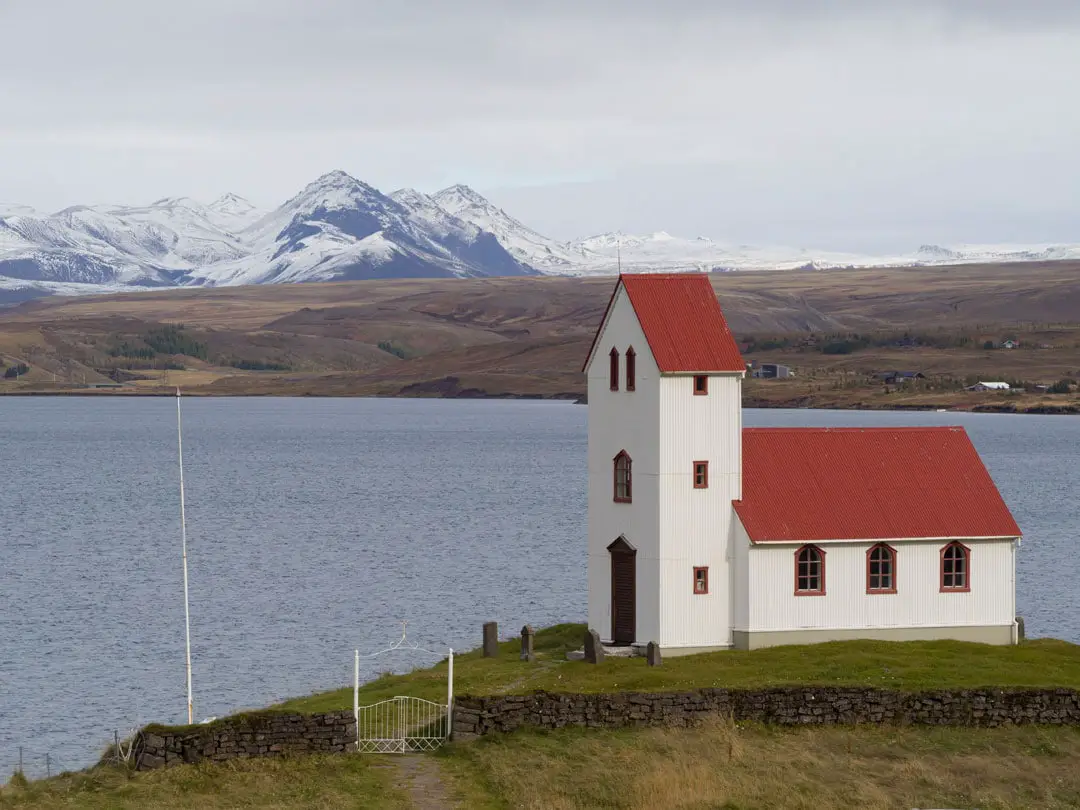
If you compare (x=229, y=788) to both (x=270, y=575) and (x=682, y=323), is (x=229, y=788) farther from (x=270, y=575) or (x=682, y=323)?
(x=270, y=575)

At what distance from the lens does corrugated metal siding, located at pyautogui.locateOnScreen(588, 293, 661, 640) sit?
46.6 m

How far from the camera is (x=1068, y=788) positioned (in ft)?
110

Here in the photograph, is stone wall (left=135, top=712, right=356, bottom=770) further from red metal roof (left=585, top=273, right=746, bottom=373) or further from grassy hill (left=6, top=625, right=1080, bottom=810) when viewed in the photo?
red metal roof (left=585, top=273, right=746, bottom=373)

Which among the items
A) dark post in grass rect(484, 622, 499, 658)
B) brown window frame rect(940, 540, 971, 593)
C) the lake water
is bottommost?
the lake water

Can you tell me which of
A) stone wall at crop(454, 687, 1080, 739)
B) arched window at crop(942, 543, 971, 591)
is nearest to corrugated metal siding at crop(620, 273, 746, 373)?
arched window at crop(942, 543, 971, 591)

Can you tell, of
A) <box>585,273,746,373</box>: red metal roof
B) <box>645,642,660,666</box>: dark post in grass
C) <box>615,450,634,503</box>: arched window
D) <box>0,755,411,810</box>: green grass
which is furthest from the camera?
<box>615,450,634,503</box>: arched window

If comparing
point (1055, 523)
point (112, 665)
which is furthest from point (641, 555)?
point (1055, 523)

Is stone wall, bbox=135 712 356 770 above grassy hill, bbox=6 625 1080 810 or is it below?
above

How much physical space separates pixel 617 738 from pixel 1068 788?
9.17 m

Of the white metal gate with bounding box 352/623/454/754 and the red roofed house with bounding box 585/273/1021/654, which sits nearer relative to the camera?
the white metal gate with bounding box 352/623/454/754

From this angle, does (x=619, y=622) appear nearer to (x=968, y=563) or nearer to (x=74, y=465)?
(x=968, y=563)

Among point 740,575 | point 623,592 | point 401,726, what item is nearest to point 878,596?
point 740,575

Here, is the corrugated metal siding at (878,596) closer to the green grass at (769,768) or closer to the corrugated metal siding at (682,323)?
the corrugated metal siding at (682,323)

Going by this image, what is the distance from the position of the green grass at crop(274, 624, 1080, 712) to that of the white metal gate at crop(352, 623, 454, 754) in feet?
4.40
